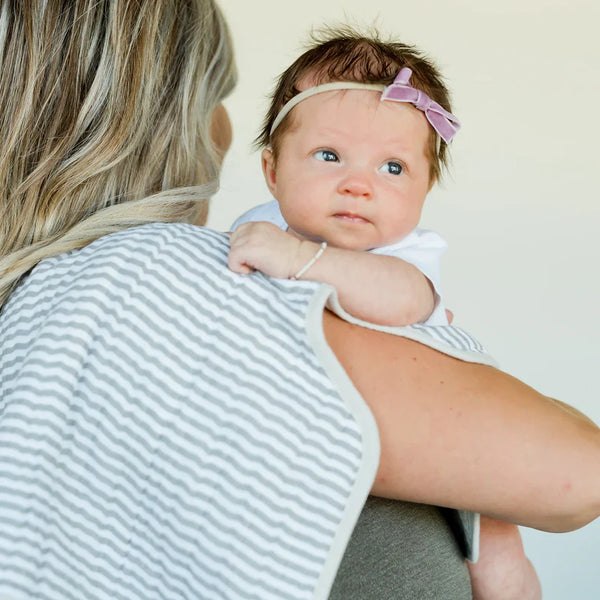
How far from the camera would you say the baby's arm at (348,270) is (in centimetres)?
105

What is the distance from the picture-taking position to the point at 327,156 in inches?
53.5

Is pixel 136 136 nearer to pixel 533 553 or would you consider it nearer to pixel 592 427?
pixel 592 427

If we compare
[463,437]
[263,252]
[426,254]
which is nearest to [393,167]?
[426,254]

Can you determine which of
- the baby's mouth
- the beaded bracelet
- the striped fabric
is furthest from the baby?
the striped fabric

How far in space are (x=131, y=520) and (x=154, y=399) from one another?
0.15 metres

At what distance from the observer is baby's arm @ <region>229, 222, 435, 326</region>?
1047 mm

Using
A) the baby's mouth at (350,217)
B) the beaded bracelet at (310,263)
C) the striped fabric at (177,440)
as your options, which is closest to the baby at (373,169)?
the baby's mouth at (350,217)

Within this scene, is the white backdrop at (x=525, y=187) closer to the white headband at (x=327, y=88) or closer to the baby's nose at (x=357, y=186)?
the white headband at (x=327, y=88)

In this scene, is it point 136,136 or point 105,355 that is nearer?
point 105,355

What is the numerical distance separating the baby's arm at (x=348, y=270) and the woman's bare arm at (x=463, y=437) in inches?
2.6

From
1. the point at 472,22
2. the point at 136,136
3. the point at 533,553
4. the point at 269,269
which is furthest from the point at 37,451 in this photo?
the point at 472,22

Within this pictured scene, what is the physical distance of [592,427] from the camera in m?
1.11

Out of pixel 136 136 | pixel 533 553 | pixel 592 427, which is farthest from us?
pixel 533 553

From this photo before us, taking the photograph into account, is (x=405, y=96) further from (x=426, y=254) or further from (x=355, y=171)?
(x=426, y=254)
